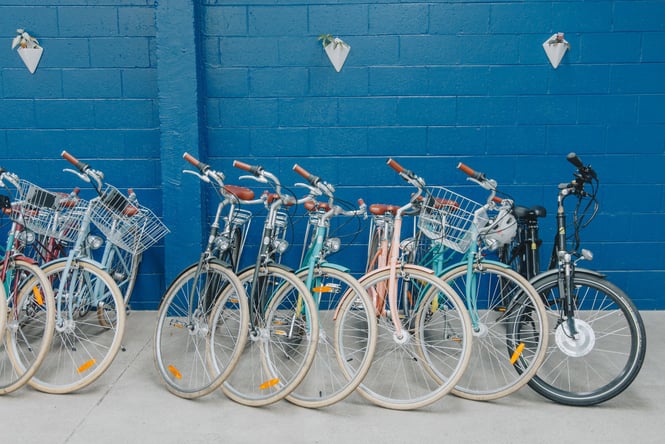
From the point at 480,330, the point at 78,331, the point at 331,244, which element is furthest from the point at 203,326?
the point at 480,330

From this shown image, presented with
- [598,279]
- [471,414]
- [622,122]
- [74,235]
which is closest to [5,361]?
[74,235]

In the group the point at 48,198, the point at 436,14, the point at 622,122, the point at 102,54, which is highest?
the point at 436,14

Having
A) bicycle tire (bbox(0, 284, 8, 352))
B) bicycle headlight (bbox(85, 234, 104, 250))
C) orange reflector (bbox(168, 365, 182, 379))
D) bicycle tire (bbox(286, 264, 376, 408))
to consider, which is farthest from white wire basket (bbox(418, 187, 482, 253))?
bicycle tire (bbox(0, 284, 8, 352))

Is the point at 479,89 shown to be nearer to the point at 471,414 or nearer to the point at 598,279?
the point at 598,279

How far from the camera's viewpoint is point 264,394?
2775 millimetres

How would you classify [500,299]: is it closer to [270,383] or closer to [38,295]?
[270,383]

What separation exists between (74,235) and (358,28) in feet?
7.40

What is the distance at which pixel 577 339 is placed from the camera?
263 centimetres

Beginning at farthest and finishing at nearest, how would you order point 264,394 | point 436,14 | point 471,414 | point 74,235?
point 436,14, point 74,235, point 264,394, point 471,414

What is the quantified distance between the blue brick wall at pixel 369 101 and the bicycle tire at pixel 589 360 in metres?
1.02

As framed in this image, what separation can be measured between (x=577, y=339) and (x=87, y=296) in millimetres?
2662

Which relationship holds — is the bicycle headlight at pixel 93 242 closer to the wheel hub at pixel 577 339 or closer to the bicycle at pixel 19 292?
the bicycle at pixel 19 292

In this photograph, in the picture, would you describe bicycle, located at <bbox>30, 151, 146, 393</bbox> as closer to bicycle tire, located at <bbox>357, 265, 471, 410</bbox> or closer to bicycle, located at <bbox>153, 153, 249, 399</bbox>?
bicycle, located at <bbox>153, 153, 249, 399</bbox>

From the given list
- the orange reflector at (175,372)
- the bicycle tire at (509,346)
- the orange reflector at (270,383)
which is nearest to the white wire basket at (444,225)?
the bicycle tire at (509,346)
